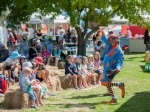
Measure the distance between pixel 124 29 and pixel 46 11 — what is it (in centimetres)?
2108

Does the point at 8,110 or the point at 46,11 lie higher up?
the point at 46,11

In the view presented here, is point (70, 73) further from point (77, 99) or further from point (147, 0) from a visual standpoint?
point (147, 0)

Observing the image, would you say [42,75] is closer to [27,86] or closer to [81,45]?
[27,86]

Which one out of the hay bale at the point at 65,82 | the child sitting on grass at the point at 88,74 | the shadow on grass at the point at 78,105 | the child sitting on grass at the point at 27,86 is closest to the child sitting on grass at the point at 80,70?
the child sitting on grass at the point at 88,74

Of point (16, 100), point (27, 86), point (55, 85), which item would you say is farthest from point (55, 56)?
point (16, 100)

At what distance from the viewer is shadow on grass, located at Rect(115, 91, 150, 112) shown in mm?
8899

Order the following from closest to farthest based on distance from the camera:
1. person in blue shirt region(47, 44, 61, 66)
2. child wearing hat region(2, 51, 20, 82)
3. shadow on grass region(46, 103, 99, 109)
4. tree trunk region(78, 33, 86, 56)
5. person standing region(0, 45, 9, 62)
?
shadow on grass region(46, 103, 99, 109), child wearing hat region(2, 51, 20, 82), person standing region(0, 45, 9, 62), person in blue shirt region(47, 44, 61, 66), tree trunk region(78, 33, 86, 56)

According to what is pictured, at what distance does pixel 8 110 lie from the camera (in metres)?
8.77

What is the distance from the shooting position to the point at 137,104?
955 centimetres

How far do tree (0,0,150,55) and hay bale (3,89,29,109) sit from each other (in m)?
7.26

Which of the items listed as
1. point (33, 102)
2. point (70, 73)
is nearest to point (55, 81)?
point (70, 73)

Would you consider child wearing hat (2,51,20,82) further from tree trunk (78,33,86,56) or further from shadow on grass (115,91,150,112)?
tree trunk (78,33,86,56)

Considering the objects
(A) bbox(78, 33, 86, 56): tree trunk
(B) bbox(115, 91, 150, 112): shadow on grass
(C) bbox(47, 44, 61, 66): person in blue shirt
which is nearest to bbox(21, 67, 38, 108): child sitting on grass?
(B) bbox(115, 91, 150, 112): shadow on grass

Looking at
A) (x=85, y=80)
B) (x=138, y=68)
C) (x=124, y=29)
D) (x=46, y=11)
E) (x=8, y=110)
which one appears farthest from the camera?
(x=124, y=29)
